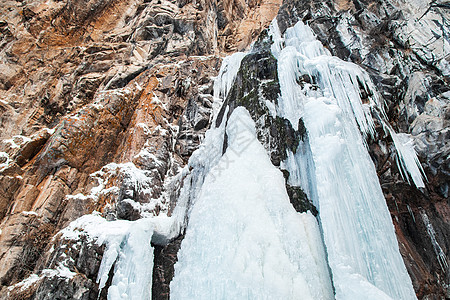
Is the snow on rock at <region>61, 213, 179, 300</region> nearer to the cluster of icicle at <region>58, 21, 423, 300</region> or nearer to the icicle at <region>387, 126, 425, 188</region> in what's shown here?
the cluster of icicle at <region>58, 21, 423, 300</region>

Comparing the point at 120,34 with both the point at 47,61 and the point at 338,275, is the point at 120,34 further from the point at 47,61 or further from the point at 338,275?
the point at 338,275

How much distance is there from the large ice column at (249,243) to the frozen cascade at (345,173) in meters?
0.40

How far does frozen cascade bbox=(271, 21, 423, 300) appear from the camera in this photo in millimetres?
3885

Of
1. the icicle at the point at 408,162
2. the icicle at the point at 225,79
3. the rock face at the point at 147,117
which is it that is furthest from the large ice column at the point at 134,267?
the icicle at the point at 408,162

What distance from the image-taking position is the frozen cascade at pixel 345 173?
12.7 feet

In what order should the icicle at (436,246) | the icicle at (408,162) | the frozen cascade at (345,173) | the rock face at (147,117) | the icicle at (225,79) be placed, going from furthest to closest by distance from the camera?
1. the icicle at (225,79)
2. the icicle at (408,162)
3. the rock face at (147,117)
4. the icicle at (436,246)
5. the frozen cascade at (345,173)

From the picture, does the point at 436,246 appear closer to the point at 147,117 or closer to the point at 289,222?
the point at 289,222

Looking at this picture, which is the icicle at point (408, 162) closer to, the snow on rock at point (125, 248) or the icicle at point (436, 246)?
the icicle at point (436, 246)

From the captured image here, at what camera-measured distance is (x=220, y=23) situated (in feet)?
60.6

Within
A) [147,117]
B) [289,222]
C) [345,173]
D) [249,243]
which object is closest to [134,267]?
[249,243]

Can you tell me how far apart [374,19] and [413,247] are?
7.41 m

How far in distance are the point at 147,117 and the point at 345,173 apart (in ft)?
22.8

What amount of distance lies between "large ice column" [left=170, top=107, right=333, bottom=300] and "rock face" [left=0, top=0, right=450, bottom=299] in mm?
560

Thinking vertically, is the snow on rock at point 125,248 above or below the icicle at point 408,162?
below
